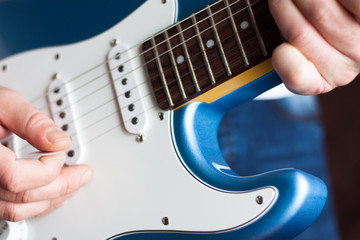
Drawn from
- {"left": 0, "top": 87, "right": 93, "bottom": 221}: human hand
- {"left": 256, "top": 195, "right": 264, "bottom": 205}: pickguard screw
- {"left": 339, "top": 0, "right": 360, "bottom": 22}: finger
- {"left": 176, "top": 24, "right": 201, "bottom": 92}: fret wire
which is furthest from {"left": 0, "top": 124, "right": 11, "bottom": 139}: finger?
{"left": 339, "top": 0, "right": 360, "bottom": 22}: finger

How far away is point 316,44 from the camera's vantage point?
466mm

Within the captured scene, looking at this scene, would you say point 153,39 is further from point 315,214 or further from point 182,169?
point 315,214

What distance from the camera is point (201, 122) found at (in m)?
0.62

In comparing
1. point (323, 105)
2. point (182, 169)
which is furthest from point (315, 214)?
point (323, 105)

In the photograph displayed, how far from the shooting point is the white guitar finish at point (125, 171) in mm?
570

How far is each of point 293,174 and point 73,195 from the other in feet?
1.24

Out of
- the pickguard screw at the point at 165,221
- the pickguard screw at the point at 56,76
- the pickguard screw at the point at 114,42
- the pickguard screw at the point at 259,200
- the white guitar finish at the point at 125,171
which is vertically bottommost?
the pickguard screw at the point at 259,200

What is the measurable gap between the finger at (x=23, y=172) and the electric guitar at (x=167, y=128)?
0.09 m

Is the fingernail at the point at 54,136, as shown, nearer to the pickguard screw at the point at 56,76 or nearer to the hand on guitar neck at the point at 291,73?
the hand on guitar neck at the point at 291,73

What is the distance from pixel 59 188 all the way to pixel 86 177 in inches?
1.9

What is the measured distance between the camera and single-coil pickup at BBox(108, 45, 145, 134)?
0.64 metres

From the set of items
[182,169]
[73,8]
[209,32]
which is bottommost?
[182,169]

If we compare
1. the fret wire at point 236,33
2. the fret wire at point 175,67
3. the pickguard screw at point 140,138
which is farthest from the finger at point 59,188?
the fret wire at point 236,33

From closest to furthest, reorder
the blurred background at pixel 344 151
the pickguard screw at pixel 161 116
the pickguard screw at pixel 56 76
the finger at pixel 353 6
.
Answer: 1. the finger at pixel 353 6
2. the pickguard screw at pixel 161 116
3. the pickguard screw at pixel 56 76
4. the blurred background at pixel 344 151
